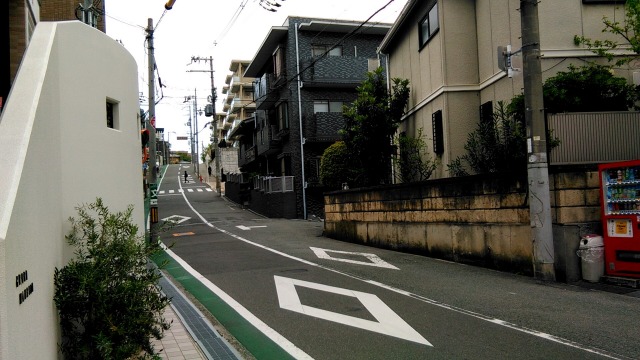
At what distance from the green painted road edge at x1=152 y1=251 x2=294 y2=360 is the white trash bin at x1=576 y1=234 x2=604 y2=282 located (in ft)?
19.9

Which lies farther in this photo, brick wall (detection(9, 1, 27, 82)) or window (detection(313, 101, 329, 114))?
window (detection(313, 101, 329, 114))

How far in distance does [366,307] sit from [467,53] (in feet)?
36.0

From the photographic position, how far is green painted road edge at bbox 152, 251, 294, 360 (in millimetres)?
5988

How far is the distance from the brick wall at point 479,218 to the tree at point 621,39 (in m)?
3.20

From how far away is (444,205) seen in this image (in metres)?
13.1

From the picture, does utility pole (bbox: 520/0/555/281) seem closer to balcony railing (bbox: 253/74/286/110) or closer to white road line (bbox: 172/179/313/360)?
white road line (bbox: 172/179/313/360)

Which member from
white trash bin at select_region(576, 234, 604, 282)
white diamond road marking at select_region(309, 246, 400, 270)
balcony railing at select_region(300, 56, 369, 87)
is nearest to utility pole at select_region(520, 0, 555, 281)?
white trash bin at select_region(576, 234, 604, 282)

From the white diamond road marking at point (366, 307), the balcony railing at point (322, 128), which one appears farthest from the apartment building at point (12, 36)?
the balcony railing at point (322, 128)

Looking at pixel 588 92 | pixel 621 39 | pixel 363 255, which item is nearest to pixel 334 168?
pixel 363 255

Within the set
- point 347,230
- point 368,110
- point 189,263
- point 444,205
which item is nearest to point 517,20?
point 444,205

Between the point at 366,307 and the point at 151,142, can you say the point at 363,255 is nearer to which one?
the point at 366,307

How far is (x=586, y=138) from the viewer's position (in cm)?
1078

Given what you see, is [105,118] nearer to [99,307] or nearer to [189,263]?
[99,307]

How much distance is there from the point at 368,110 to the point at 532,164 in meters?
10.0
